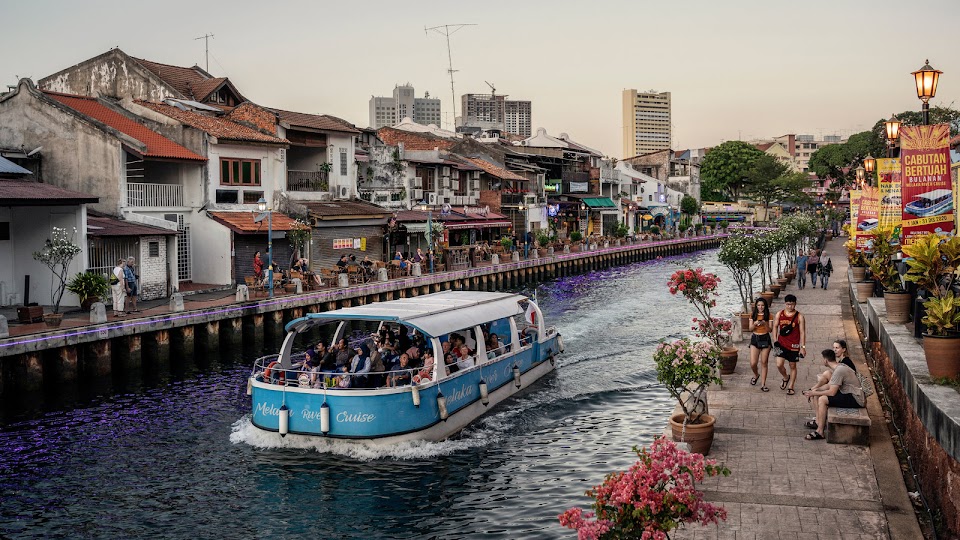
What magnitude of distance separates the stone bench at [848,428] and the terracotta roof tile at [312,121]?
124ft

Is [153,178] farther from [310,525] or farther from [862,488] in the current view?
[862,488]

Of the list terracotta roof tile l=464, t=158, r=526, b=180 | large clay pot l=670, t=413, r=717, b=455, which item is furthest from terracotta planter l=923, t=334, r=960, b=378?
terracotta roof tile l=464, t=158, r=526, b=180

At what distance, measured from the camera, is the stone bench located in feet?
47.1

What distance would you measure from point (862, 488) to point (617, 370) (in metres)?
14.8

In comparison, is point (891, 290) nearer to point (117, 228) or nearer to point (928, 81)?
point (928, 81)

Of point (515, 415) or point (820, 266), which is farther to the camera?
point (820, 266)

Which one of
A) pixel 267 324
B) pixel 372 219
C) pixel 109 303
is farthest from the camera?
pixel 372 219

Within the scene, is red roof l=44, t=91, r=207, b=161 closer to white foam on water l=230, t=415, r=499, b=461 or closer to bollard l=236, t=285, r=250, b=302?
bollard l=236, t=285, r=250, b=302

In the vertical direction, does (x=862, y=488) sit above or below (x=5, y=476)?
above

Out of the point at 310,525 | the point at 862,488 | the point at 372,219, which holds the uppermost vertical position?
the point at 372,219

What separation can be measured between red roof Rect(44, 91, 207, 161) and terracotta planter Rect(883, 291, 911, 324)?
2995cm

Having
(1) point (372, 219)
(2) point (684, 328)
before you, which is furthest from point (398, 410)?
(1) point (372, 219)

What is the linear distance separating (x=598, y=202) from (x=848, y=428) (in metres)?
80.6

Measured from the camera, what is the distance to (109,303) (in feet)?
104
